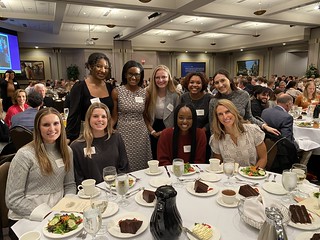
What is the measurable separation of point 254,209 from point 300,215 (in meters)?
0.26

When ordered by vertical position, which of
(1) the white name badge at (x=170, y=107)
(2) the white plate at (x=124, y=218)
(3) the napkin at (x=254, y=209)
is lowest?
(2) the white plate at (x=124, y=218)

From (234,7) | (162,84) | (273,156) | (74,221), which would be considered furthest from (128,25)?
(74,221)

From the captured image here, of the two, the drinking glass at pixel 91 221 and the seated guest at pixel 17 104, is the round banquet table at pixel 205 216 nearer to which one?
the drinking glass at pixel 91 221

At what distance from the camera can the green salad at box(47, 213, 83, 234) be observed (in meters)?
1.19

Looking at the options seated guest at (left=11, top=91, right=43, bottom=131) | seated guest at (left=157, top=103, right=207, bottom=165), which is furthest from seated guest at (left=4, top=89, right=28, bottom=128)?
seated guest at (left=157, top=103, right=207, bottom=165)

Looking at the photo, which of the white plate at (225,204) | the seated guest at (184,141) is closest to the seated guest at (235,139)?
the seated guest at (184,141)

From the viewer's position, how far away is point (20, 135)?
3121 mm

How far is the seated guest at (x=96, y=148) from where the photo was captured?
2.05 m

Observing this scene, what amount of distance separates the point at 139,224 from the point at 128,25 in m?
10.6

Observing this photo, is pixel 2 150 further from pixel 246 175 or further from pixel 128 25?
pixel 128 25

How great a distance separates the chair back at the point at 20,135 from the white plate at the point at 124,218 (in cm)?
232

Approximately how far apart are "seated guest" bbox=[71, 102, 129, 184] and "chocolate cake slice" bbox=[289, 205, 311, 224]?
4.60 ft

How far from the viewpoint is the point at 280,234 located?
0.88m

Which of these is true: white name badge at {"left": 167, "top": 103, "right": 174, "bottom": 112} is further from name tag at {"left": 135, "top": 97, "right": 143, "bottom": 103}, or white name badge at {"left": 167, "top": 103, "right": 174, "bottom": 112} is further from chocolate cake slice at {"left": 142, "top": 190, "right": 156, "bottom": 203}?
chocolate cake slice at {"left": 142, "top": 190, "right": 156, "bottom": 203}
